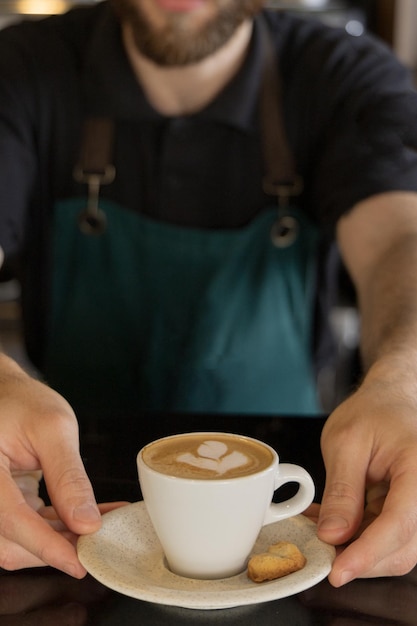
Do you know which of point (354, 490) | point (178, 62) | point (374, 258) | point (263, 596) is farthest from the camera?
point (178, 62)

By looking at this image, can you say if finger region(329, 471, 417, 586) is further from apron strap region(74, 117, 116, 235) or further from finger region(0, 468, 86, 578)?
apron strap region(74, 117, 116, 235)

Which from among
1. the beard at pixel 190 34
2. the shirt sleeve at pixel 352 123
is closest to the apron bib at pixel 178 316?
the shirt sleeve at pixel 352 123

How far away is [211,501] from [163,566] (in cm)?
9

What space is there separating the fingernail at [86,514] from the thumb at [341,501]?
0.63 feet

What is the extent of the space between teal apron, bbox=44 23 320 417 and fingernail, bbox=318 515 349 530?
84cm

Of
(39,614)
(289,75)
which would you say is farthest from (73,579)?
(289,75)

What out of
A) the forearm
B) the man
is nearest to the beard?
the man

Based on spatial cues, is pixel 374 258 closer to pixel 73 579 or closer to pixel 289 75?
pixel 289 75

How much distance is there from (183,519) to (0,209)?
89cm

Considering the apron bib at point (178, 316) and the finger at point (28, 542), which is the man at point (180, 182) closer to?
the apron bib at point (178, 316)

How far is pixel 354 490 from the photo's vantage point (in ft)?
2.64

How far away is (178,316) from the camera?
162cm

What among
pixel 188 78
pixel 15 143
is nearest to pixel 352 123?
pixel 188 78

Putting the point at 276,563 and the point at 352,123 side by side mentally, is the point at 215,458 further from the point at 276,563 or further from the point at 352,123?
the point at 352,123
